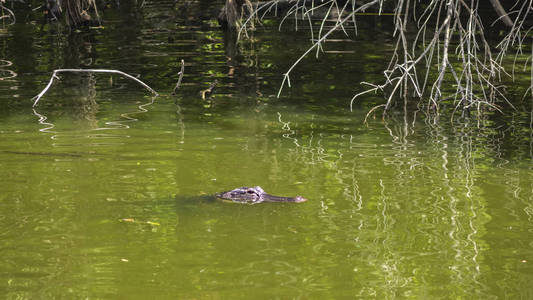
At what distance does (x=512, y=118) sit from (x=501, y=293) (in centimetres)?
659

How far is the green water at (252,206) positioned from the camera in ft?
19.4

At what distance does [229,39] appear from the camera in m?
20.4

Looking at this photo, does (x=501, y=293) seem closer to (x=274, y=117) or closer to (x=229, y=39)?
(x=274, y=117)

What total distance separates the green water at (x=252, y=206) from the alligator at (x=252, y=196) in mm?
90

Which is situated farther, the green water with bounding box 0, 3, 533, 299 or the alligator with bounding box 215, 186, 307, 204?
the alligator with bounding box 215, 186, 307, 204

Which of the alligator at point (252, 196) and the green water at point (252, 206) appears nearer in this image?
the green water at point (252, 206)

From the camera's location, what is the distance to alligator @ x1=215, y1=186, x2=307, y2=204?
7.55 m

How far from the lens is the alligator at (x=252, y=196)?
24.8 ft

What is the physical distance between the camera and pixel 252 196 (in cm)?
759

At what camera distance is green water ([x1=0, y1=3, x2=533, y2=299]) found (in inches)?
233

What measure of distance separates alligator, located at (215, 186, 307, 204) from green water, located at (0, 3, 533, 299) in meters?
0.09

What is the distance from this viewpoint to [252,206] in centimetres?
753

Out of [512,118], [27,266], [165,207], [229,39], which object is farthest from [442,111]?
[229,39]

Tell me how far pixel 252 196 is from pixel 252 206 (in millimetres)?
109
